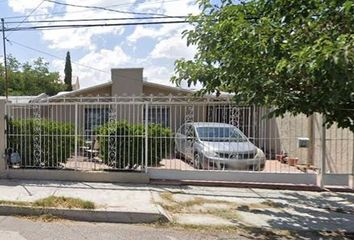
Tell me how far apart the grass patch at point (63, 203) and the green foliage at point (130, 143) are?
2.56 metres

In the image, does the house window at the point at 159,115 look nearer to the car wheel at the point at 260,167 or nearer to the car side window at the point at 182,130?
the car side window at the point at 182,130

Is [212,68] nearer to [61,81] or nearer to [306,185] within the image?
[306,185]

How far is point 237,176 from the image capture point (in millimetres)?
10266

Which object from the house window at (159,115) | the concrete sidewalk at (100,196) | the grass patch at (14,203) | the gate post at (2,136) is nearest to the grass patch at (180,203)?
the concrete sidewalk at (100,196)

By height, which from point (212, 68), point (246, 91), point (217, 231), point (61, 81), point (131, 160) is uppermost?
point (61, 81)

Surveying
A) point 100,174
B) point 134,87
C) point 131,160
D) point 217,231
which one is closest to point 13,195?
point 100,174

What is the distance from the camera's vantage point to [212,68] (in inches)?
292

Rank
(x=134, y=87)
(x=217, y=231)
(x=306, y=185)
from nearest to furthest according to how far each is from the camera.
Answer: (x=217, y=231) → (x=306, y=185) → (x=134, y=87)

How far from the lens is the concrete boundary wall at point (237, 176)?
10.2 meters

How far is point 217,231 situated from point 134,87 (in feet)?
44.0

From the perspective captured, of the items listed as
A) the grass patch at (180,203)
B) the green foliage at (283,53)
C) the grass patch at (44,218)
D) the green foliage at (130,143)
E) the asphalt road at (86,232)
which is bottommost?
the asphalt road at (86,232)

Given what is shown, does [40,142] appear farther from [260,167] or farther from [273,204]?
[273,204]

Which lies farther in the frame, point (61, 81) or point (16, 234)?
point (61, 81)

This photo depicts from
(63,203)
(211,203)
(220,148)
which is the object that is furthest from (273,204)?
(63,203)
